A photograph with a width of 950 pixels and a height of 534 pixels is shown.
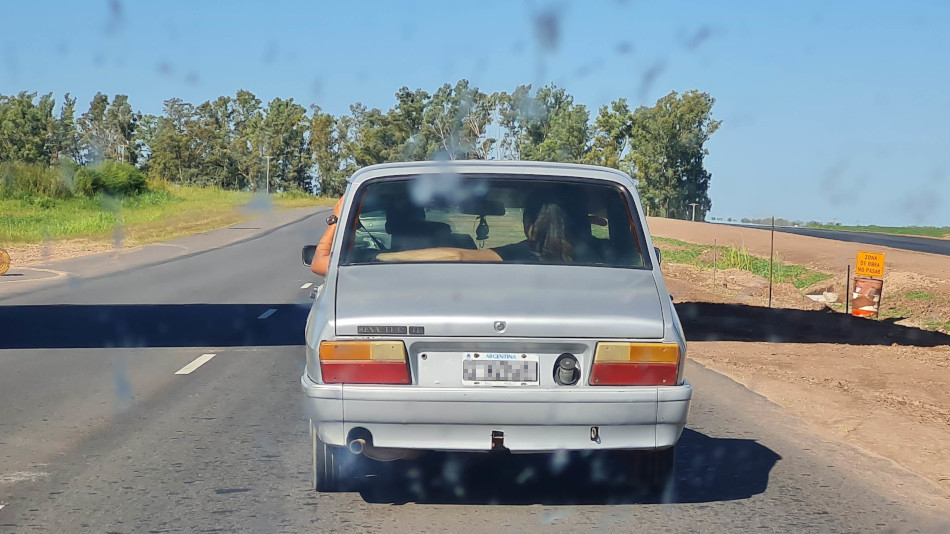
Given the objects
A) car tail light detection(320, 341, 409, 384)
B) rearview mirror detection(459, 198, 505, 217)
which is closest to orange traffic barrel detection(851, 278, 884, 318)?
rearview mirror detection(459, 198, 505, 217)

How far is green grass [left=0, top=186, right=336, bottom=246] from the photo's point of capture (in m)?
40.6

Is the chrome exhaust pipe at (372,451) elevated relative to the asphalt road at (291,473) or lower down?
elevated

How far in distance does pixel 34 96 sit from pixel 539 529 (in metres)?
118

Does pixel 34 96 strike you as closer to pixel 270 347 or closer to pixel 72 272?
pixel 72 272

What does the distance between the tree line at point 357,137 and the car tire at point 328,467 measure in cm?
6053

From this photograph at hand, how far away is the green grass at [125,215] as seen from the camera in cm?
4056

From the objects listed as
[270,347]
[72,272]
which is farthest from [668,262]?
[270,347]

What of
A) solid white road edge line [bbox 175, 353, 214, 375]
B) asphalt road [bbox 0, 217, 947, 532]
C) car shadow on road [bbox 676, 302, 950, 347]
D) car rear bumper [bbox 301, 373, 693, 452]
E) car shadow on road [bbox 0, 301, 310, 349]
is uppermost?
car rear bumper [bbox 301, 373, 693, 452]

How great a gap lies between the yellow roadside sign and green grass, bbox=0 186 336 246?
24923 mm

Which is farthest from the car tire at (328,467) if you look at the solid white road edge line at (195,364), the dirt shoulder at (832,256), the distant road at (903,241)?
the distant road at (903,241)

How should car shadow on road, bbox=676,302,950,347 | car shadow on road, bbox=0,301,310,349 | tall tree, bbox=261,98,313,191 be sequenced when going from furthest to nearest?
tall tree, bbox=261,98,313,191 < car shadow on road, bbox=676,302,950,347 < car shadow on road, bbox=0,301,310,349

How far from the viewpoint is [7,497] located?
19.6 ft

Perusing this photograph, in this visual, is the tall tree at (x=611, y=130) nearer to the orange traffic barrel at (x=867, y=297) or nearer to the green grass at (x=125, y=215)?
the green grass at (x=125, y=215)

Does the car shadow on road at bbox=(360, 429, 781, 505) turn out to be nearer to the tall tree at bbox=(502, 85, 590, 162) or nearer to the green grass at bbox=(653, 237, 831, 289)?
the green grass at bbox=(653, 237, 831, 289)
